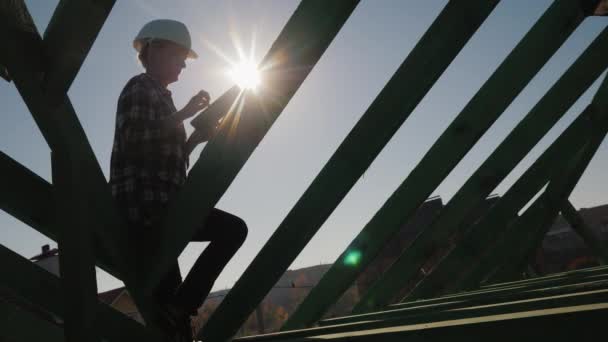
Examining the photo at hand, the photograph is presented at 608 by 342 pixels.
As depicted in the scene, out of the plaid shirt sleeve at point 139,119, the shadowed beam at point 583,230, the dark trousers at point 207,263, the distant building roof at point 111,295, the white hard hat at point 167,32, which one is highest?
the distant building roof at point 111,295

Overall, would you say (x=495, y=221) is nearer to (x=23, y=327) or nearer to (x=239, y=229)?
(x=239, y=229)

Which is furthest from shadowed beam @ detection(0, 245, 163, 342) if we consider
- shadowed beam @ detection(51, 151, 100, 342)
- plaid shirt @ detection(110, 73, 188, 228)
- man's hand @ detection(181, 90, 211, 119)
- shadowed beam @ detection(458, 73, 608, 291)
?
shadowed beam @ detection(458, 73, 608, 291)

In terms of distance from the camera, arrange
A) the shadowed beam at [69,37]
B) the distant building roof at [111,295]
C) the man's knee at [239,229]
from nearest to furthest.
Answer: the shadowed beam at [69,37] < the man's knee at [239,229] < the distant building roof at [111,295]

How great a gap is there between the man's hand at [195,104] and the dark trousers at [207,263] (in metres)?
0.54

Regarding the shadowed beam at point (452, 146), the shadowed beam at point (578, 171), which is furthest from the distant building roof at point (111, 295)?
the shadowed beam at point (452, 146)

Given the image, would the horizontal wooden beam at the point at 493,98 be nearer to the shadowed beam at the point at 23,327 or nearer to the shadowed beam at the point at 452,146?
the shadowed beam at the point at 452,146

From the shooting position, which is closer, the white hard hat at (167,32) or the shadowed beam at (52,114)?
the shadowed beam at (52,114)

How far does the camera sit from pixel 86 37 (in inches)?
44.6

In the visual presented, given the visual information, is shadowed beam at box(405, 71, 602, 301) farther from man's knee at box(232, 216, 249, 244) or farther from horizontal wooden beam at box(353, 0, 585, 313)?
man's knee at box(232, 216, 249, 244)

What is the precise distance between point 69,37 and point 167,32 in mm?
1053

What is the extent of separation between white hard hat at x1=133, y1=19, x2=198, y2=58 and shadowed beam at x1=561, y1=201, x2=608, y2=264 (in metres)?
4.47

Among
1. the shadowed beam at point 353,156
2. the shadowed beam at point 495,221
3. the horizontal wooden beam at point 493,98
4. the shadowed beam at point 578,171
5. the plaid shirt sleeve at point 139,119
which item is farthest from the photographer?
the shadowed beam at point 495,221

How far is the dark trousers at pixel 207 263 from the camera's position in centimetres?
185

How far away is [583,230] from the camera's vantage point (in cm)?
458
